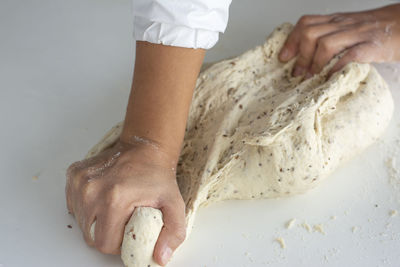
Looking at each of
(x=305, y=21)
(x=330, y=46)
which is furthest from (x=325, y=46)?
(x=305, y=21)

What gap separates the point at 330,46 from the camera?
4.00 ft

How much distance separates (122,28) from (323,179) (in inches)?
33.9

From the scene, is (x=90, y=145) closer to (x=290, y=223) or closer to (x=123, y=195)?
(x=123, y=195)

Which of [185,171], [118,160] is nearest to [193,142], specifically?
[185,171]

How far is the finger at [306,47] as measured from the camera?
4.09 ft

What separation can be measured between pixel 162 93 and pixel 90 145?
332 mm

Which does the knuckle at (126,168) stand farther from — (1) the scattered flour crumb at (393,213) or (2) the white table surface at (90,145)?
(1) the scattered flour crumb at (393,213)

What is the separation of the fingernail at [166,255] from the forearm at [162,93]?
192 mm

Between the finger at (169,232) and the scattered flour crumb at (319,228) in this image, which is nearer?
the finger at (169,232)

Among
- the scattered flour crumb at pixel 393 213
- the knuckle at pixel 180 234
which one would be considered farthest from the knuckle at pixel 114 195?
the scattered flour crumb at pixel 393 213

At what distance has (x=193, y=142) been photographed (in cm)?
111

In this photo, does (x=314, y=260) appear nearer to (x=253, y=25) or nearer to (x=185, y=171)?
(x=185, y=171)

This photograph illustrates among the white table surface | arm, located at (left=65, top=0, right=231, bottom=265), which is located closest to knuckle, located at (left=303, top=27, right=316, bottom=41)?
the white table surface

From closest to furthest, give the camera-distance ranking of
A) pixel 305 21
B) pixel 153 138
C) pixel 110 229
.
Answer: pixel 110 229, pixel 153 138, pixel 305 21
